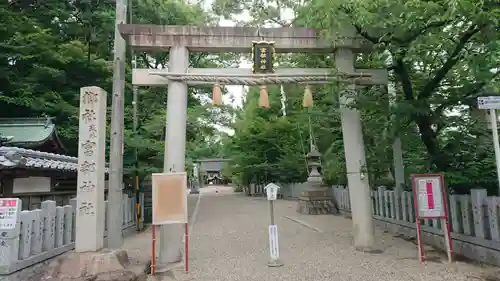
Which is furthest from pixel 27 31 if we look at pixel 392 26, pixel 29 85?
pixel 392 26

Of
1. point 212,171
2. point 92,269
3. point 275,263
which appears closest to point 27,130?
point 92,269

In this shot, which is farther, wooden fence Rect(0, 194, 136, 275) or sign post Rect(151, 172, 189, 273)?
sign post Rect(151, 172, 189, 273)

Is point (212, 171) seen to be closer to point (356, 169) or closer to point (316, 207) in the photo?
point (316, 207)

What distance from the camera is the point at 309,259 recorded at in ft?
27.5

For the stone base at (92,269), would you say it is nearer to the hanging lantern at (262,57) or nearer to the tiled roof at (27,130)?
the hanging lantern at (262,57)

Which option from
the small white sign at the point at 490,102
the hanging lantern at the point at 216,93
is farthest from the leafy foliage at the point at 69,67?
the small white sign at the point at 490,102

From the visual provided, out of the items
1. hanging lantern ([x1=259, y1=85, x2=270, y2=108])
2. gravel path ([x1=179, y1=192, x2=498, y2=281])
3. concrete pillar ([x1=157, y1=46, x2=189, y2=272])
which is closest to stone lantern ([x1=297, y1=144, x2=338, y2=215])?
gravel path ([x1=179, y1=192, x2=498, y2=281])

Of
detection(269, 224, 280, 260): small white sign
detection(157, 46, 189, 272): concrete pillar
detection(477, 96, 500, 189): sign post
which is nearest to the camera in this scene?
detection(477, 96, 500, 189): sign post

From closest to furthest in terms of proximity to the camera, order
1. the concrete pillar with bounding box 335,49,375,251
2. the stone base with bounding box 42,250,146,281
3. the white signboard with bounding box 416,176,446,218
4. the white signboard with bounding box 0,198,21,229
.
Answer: the white signboard with bounding box 0,198,21,229
the stone base with bounding box 42,250,146,281
the white signboard with bounding box 416,176,446,218
the concrete pillar with bounding box 335,49,375,251

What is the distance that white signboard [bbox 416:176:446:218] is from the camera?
775 cm

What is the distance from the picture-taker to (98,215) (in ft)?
24.6

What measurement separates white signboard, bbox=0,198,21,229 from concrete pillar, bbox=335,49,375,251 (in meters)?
7.20

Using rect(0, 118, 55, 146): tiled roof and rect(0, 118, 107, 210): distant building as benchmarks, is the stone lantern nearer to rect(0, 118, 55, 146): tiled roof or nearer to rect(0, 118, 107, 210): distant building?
rect(0, 118, 107, 210): distant building

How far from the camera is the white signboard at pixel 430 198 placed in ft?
25.4
